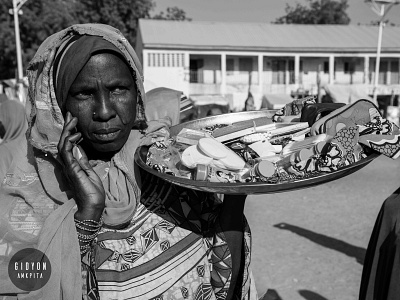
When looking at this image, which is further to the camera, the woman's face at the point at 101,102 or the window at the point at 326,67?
the window at the point at 326,67

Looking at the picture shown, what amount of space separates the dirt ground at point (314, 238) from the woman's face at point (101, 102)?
6.37 feet

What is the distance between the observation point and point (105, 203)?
133cm

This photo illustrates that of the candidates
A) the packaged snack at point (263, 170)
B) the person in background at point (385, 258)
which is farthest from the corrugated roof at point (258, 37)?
the packaged snack at point (263, 170)

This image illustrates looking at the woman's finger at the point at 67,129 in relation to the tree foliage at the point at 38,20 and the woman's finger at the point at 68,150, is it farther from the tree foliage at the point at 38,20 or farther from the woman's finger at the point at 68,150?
the tree foliage at the point at 38,20

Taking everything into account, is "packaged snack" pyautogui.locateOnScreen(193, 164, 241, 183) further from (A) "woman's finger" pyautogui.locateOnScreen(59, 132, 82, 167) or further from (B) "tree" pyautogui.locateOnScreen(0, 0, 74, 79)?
(B) "tree" pyautogui.locateOnScreen(0, 0, 74, 79)

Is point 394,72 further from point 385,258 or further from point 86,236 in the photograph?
point 86,236

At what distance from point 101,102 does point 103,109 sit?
25 millimetres

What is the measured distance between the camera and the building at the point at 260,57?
78.9 feet

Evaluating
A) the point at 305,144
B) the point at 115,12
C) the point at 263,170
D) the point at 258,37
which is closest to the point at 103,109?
the point at 263,170

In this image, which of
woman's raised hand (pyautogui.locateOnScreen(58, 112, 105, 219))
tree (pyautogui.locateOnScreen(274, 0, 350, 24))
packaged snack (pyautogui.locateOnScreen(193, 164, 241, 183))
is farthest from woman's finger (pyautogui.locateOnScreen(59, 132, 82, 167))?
tree (pyautogui.locateOnScreen(274, 0, 350, 24))

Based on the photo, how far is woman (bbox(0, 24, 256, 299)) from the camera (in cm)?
125

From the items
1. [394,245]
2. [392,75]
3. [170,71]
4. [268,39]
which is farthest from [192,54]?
[394,245]

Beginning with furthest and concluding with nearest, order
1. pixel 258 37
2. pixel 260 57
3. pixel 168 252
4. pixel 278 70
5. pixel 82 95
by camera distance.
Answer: pixel 278 70 → pixel 258 37 → pixel 260 57 → pixel 168 252 → pixel 82 95

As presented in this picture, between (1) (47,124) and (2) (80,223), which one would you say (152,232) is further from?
(1) (47,124)
